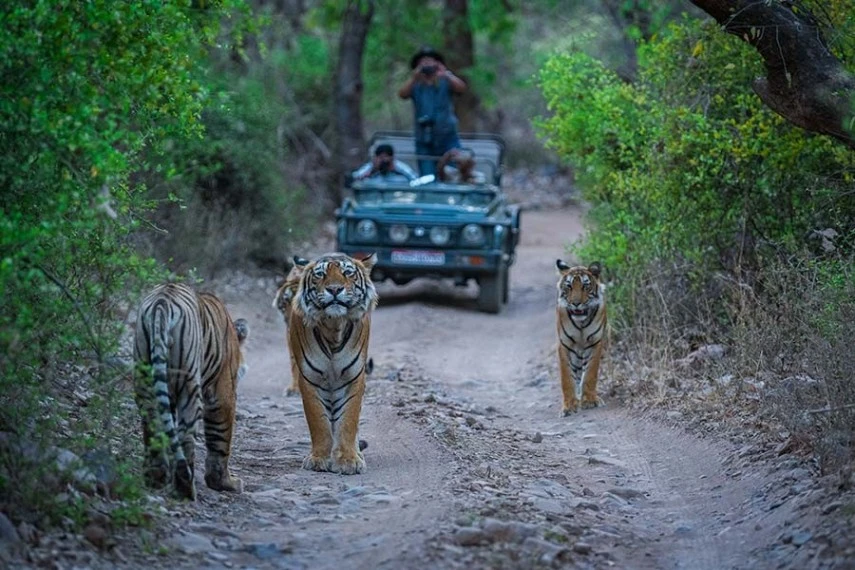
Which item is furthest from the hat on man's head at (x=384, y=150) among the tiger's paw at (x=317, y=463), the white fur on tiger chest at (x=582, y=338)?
the tiger's paw at (x=317, y=463)

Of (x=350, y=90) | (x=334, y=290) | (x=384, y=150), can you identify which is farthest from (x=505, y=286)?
(x=334, y=290)

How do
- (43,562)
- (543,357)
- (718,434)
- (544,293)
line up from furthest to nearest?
(544,293) → (543,357) → (718,434) → (43,562)

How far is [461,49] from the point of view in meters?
29.8

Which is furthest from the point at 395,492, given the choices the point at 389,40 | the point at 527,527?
the point at 389,40

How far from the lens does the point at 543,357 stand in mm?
14484

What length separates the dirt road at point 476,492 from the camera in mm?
Answer: 6680

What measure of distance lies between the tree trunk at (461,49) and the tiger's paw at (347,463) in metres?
20.4

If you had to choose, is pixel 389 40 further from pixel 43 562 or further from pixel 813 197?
pixel 43 562

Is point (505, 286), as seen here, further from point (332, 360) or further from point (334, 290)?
point (334, 290)

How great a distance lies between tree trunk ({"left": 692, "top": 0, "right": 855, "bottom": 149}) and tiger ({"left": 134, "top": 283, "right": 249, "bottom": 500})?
176 inches

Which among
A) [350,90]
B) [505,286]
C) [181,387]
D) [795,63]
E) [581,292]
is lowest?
[181,387]

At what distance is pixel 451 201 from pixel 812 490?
10350mm

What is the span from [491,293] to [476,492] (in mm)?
9785

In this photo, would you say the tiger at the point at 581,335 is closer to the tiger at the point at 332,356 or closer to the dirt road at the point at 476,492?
the dirt road at the point at 476,492
